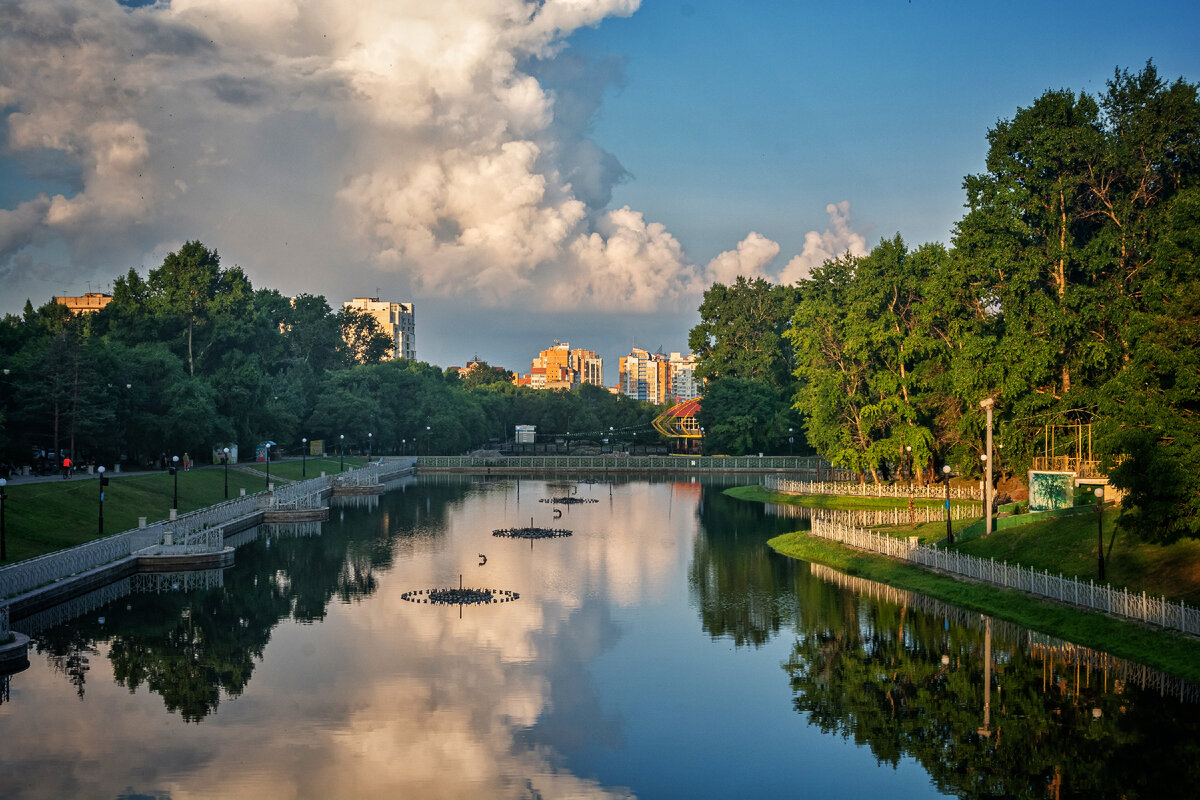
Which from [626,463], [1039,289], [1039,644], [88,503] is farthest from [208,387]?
[1039,644]

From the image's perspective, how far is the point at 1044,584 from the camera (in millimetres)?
35438

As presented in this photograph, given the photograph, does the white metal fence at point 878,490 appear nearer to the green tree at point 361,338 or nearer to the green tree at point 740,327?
the green tree at point 740,327

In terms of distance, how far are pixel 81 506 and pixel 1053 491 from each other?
48237mm

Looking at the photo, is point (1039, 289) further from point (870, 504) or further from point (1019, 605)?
point (1019, 605)

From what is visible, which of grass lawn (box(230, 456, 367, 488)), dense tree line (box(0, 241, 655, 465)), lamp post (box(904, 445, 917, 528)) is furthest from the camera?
grass lawn (box(230, 456, 367, 488))

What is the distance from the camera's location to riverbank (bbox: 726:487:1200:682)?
28156 millimetres

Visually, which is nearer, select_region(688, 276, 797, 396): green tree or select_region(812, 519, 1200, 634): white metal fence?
select_region(812, 519, 1200, 634): white metal fence

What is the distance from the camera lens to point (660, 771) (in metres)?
22.2

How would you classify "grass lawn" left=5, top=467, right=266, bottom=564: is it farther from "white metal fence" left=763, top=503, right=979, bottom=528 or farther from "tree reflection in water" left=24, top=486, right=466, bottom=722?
"white metal fence" left=763, top=503, right=979, bottom=528

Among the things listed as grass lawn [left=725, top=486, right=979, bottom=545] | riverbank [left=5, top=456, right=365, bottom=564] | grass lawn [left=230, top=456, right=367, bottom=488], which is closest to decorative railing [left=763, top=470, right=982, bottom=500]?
grass lawn [left=725, top=486, right=979, bottom=545]

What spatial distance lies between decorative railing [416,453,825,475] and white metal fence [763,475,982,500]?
28.5m

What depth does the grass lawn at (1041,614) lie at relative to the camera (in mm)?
27969

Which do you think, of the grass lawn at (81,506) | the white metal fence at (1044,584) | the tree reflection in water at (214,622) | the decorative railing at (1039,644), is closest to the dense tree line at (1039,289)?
the white metal fence at (1044,584)

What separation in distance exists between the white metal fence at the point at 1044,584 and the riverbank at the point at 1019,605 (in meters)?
0.38
